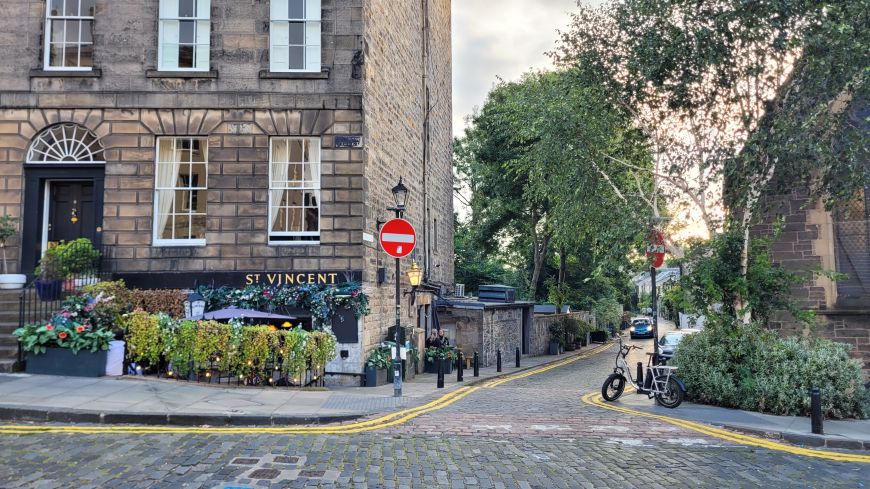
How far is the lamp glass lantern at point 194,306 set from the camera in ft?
43.8

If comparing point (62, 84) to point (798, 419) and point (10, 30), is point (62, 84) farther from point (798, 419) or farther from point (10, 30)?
point (798, 419)

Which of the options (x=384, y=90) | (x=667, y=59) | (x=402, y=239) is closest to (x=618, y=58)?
(x=667, y=59)

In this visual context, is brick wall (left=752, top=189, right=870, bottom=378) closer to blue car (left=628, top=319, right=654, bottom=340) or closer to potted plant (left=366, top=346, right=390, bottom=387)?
potted plant (left=366, top=346, right=390, bottom=387)

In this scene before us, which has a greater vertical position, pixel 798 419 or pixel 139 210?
pixel 139 210

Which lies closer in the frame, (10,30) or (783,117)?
(783,117)

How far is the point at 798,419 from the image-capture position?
10.4 m

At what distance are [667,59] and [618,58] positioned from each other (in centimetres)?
181

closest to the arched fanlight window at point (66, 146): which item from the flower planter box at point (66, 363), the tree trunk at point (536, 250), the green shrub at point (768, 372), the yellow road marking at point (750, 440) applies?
the flower planter box at point (66, 363)

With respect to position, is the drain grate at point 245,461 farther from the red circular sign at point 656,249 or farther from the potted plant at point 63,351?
the red circular sign at point 656,249

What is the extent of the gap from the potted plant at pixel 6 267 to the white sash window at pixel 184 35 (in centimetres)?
490

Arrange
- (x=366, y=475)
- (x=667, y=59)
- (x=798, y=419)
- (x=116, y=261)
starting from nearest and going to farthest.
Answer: (x=366, y=475), (x=798, y=419), (x=116, y=261), (x=667, y=59)

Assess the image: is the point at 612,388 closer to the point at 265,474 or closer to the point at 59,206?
the point at 265,474

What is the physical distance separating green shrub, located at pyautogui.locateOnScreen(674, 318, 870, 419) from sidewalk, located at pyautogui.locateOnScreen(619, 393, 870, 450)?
1.05ft

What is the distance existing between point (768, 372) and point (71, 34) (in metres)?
16.8
